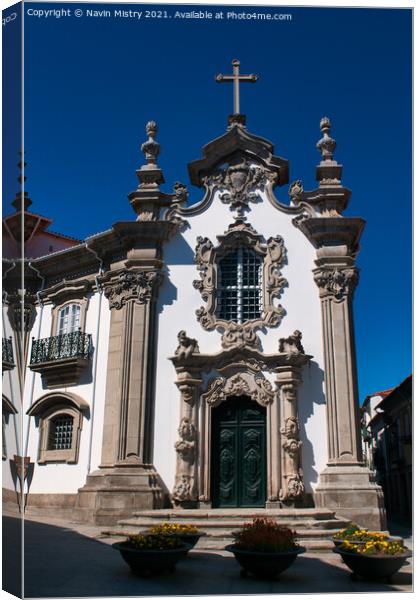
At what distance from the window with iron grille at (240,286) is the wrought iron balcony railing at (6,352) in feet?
27.8

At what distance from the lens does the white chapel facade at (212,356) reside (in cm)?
1544

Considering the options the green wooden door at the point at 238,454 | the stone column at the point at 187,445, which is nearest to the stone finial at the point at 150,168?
the stone column at the point at 187,445

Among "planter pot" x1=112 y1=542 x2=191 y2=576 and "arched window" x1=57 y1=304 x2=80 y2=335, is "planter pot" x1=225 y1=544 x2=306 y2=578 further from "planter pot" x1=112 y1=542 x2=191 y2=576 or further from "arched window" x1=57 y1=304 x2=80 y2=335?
"arched window" x1=57 y1=304 x2=80 y2=335

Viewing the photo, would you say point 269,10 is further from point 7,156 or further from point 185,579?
point 185,579

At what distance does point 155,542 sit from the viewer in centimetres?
907

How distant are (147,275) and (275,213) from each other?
13.9 feet

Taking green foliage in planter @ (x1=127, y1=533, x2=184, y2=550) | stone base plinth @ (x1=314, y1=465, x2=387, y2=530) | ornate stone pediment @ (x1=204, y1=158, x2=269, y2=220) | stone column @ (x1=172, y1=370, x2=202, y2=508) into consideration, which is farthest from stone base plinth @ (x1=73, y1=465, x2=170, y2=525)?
ornate stone pediment @ (x1=204, y1=158, x2=269, y2=220)

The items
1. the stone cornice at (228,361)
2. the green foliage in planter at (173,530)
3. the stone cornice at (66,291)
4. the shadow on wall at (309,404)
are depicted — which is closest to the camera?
the green foliage in planter at (173,530)

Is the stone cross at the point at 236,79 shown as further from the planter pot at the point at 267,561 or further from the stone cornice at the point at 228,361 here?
the planter pot at the point at 267,561

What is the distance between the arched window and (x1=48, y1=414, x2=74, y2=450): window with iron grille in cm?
284

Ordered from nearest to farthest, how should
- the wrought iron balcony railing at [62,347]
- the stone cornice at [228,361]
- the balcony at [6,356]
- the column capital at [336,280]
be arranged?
A: the balcony at [6,356] → the stone cornice at [228,361] → the column capital at [336,280] → the wrought iron balcony railing at [62,347]

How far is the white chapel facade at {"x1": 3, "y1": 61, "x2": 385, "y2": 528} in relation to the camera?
50.6ft

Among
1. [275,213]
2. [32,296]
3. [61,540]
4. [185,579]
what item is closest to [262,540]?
[185,579]

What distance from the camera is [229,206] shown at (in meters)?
18.1
